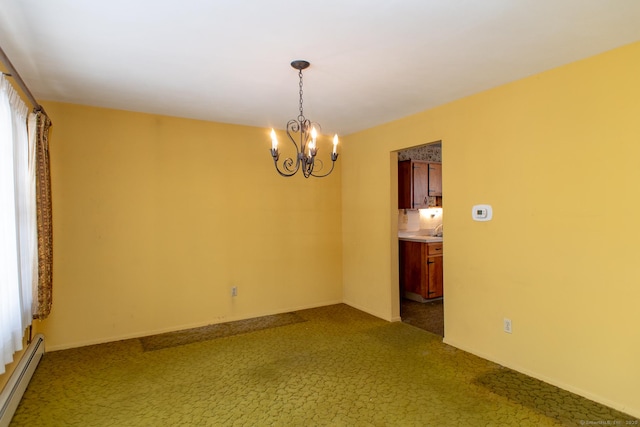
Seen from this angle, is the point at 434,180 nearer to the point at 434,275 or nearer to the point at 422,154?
the point at 422,154

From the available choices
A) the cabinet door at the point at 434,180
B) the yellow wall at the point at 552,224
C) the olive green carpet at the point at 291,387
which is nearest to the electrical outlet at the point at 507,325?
the yellow wall at the point at 552,224

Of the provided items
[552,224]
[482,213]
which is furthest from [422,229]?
[552,224]

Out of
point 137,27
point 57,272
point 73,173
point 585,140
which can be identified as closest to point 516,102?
point 585,140

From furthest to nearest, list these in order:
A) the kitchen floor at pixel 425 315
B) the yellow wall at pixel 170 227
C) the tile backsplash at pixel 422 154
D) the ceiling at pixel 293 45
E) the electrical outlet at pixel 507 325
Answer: the tile backsplash at pixel 422 154 → the kitchen floor at pixel 425 315 → the yellow wall at pixel 170 227 → the electrical outlet at pixel 507 325 → the ceiling at pixel 293 45

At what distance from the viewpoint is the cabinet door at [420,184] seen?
558 cm

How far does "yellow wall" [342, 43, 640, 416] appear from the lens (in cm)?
239

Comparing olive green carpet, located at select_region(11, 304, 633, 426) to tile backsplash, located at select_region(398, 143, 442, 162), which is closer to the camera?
olive green carpet, located at select_region(11, 304, 633, 426)

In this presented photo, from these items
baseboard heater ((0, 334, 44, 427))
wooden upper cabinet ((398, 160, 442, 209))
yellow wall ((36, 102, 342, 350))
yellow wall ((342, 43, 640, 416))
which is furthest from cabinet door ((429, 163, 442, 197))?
baseboard heater ((0, 334, 44, 427))

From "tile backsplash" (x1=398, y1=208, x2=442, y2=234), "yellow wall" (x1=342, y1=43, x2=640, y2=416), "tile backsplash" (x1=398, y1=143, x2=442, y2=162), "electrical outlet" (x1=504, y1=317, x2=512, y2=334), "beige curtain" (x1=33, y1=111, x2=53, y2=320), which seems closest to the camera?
"yellow wall" (x1=342, y1=43, x2=640, y2=416)

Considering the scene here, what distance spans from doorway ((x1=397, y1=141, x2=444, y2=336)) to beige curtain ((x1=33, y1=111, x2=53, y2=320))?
12.0 feet

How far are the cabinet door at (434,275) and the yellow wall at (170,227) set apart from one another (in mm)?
1492

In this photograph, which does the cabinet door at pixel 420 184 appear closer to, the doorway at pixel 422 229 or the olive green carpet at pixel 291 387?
the doorway at pixel 422 229

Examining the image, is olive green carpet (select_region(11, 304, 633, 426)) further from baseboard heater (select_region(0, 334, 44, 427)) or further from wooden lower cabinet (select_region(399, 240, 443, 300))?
wooden lower cabinet (select_region(399, 240, 443, 300))

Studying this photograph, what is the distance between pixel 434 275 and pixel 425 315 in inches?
29.5
